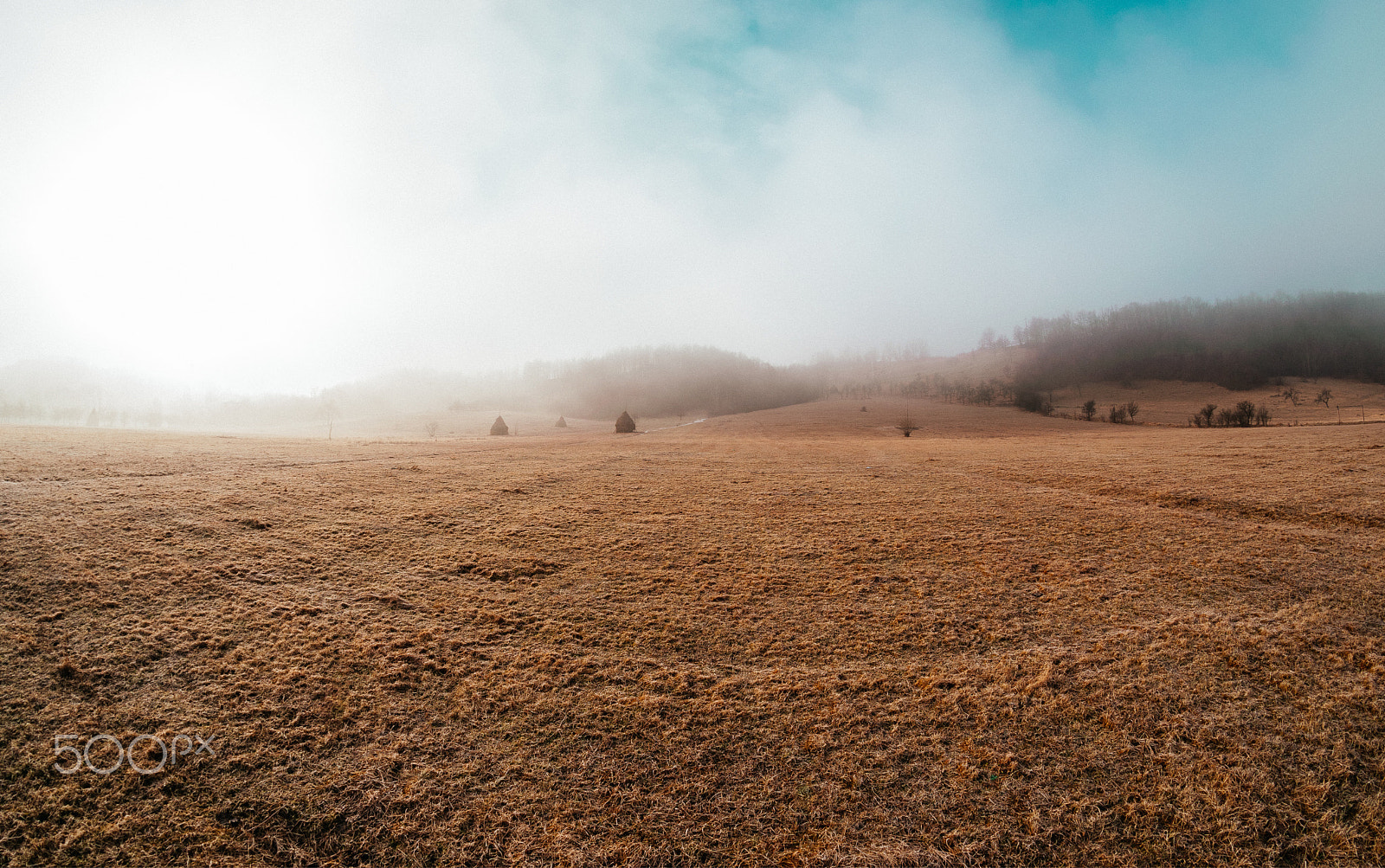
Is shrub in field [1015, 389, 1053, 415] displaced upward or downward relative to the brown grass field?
upward

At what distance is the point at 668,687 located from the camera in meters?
3.97

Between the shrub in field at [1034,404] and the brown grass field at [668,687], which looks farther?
the shrub in field at [1034,404]

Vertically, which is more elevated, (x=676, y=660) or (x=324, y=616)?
(x=324, y=616)

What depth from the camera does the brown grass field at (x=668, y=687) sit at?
8.96ft

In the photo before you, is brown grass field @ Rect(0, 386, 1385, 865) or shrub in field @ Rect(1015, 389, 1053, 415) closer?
brown grass field @ Rect(0, 386, 1385, 865)

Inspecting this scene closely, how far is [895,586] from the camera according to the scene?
610cm

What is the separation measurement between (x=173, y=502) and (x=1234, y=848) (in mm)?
11763

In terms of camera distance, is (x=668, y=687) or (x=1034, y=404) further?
(x=1034, y=404)

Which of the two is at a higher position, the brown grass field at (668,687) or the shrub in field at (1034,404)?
the shrub in field at (1034,404)

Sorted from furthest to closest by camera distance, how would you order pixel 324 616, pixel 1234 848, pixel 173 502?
1. pixel 173 502
2. pixel 324 616
3. pixel 1234 848

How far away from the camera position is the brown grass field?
2.73m

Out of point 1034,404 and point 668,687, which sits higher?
point 1034,404

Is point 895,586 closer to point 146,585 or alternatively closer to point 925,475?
point 146,585

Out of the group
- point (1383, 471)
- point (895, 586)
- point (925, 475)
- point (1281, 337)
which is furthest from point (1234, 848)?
point (1281, 337)
